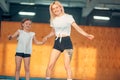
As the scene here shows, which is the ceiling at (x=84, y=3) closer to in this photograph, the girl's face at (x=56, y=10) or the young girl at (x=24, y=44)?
the young girl at (x=24, y=44)

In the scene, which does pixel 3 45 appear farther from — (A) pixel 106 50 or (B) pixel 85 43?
(A) pixel 106 50

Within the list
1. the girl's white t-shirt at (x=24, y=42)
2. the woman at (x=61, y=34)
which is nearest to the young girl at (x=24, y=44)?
the girl's white t-shirt at (x=24, y=42)

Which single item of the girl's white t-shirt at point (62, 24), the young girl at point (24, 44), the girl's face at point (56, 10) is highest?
the girl's face at point (56, 10)

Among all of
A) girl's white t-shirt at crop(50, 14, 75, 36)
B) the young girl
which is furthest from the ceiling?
girl's white t-shirt at crop(50, 14, 75, 36)

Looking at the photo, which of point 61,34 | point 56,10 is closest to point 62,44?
point 61,34

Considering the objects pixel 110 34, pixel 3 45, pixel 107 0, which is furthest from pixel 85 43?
pixel 107 0

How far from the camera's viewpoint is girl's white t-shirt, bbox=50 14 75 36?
3.84 meters

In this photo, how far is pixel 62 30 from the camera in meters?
3.88

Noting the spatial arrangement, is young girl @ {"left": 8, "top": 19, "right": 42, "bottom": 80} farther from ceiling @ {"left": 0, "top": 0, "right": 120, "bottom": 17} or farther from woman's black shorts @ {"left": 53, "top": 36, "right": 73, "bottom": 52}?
ceiling @ {"left": 0, "top": 0, "right": 120, "bottom": 17}

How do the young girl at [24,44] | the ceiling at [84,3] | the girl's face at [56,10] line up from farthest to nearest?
the ceiling at [84,3], the young girl at [24,44], the girl's face at [56,10]

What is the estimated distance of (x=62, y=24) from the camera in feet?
12.6

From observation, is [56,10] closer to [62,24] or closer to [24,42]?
[62,24]

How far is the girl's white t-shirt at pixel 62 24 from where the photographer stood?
3.84 meters

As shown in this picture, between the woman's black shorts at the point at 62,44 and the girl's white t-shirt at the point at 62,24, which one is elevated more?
the girl's white t-shirt at the point at 62,24
